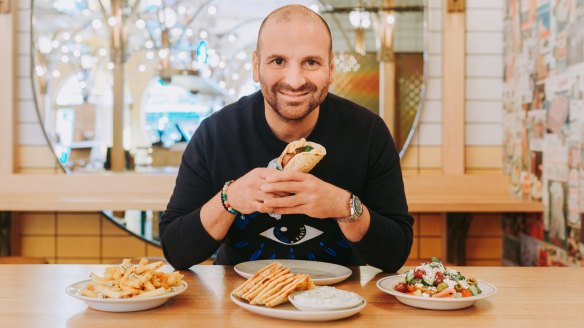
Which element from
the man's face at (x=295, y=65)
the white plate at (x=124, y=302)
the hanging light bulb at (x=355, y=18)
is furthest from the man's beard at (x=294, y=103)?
the hanging light bulb at (x=355, y=18)

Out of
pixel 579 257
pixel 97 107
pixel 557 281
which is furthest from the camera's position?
pixel 97 107

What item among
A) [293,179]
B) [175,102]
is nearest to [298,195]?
[293,179]

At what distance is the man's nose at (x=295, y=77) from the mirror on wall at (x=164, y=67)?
2.26 meters

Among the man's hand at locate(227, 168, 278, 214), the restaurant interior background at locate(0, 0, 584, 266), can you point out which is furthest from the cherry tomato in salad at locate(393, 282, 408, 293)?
the restaurant interior background at locate(0, 0, 584, 266)

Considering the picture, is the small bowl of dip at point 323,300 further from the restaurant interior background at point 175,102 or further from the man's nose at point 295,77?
the restaurant interior background at point 175,102

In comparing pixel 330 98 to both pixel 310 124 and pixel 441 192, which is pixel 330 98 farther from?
pixel 441 192

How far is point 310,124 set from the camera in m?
2.05

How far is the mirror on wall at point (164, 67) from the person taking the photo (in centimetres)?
406

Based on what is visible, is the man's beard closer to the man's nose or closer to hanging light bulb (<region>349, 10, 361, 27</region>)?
the man's nose

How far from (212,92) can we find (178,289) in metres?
2.80

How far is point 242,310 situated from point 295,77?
0.70m

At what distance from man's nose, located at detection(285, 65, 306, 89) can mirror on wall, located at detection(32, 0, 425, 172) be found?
2.26 meters

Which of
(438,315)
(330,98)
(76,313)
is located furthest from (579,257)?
(76,313)

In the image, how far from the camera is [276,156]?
6.69 ft
